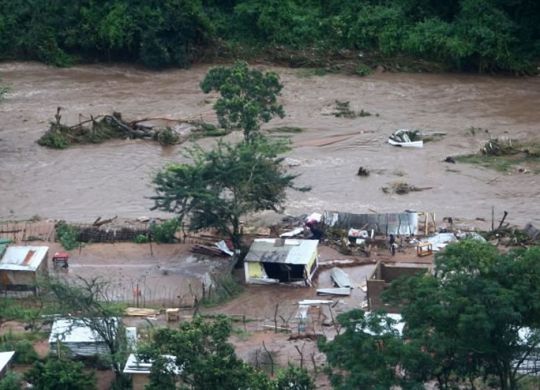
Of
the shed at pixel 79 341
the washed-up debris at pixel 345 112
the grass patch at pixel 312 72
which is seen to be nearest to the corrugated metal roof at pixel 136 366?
the shed at pixel 79 341

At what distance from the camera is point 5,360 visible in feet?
75.9

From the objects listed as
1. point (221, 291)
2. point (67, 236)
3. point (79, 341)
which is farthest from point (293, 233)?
point (79, 341)

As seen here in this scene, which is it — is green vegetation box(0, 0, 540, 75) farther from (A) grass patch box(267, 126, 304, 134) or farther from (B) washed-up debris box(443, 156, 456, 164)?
(B) washed-up debris box(443, 156, 456, 164)

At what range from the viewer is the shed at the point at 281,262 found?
27.9 meters

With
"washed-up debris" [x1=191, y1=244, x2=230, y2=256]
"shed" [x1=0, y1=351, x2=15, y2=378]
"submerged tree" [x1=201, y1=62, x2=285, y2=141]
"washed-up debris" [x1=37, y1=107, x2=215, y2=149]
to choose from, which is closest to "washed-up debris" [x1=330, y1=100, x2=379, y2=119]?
"washed-up debris" [x1=37, y1=107, x2=215, y2=149]

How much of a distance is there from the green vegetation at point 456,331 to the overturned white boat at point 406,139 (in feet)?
53.9

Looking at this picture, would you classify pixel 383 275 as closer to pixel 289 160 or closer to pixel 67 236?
pixel 67 236

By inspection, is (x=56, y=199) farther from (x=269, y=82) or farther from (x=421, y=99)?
(x=421, y=99)

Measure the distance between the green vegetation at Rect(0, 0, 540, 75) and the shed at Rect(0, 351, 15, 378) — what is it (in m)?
22.6

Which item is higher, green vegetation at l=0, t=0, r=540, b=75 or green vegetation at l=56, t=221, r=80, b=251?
green vegetation at l=0, t=0, r=540, b=75

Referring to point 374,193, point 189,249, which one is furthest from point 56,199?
point 374,193

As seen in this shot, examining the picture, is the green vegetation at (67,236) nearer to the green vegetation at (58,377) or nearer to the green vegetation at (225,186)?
the green vegetation at (225,186)

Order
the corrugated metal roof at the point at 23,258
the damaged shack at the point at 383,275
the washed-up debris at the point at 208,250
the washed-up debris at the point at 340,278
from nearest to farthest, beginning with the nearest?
the damaged shack at the point at 383,275, the corrugated metal roof at the point at 23,258, the washed-up debris at the point at 340,278, the washed-up debris at the point at 208,250

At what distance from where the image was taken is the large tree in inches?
1119
